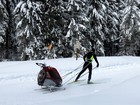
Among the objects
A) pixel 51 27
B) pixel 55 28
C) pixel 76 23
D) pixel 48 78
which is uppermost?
pixel 76 23

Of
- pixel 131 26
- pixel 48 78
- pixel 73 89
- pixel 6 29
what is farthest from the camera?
pixel 131 26

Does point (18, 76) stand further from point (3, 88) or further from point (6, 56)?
point (6, 56)

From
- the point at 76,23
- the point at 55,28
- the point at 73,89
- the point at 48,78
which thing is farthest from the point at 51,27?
the point at 48,78

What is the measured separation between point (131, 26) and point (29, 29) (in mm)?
14307

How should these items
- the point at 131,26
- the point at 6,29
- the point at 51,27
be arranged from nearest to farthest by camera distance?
the point at 51,27 < the point at 6,29 < the point at 131,26

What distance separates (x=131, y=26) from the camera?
3812 centimetres

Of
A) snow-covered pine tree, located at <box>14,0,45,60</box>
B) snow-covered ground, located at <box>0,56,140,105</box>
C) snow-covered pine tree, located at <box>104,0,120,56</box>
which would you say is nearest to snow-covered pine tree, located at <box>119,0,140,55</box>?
snow-covered pine tree, located at <box>104,0,120,56</box>

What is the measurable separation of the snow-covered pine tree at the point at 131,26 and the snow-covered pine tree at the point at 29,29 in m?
12.6

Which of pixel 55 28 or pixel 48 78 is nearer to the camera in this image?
pixel 48 78

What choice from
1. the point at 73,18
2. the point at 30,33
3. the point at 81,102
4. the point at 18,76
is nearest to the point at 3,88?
the point at 18,76

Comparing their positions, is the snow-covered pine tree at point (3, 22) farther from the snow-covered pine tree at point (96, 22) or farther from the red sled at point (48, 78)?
the red sled at point (48, 78)

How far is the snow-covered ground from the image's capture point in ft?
33.1

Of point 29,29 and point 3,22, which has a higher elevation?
point 3,22

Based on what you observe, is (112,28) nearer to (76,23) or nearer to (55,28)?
(76,23)
